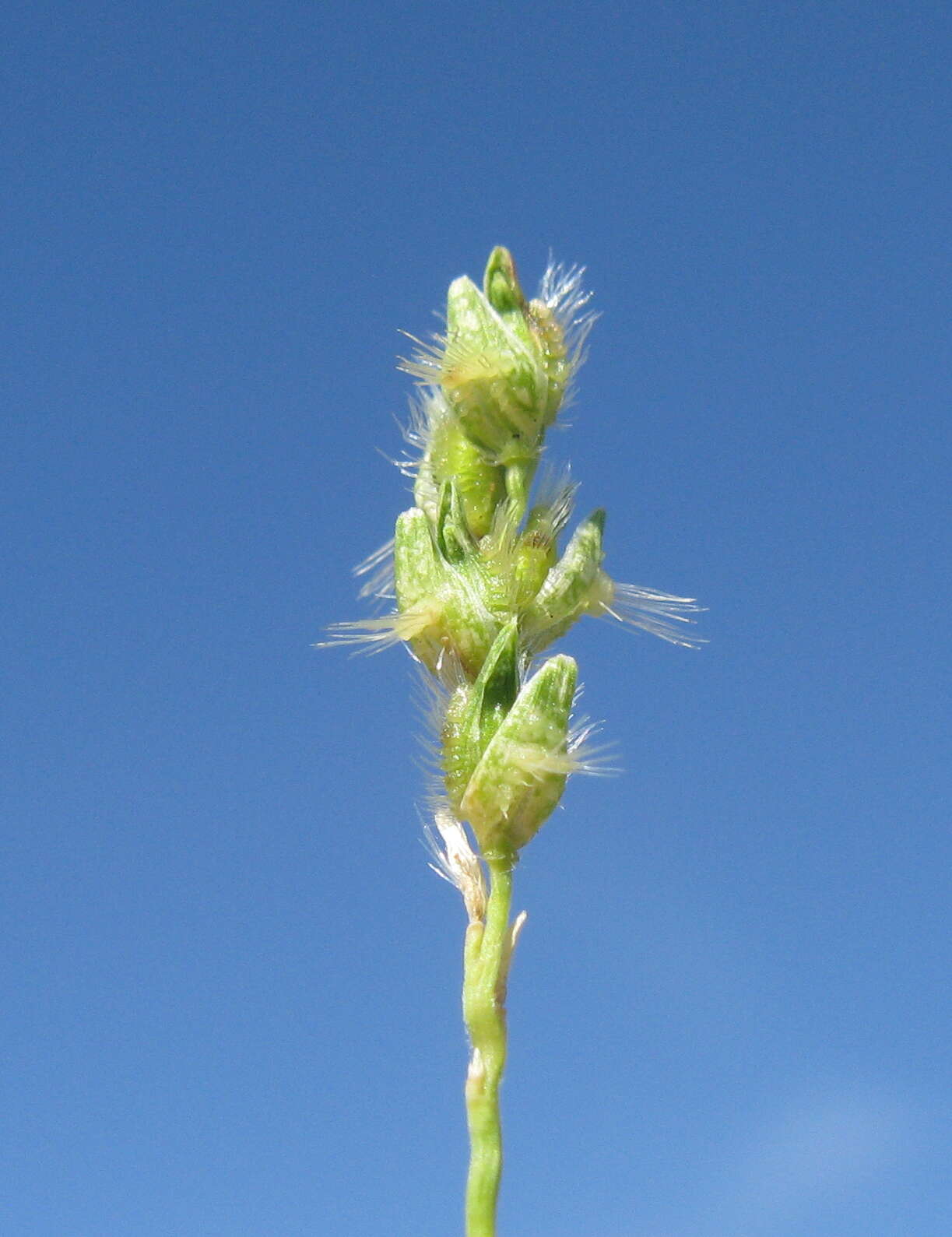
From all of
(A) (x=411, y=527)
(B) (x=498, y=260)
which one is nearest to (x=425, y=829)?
(A) (x=411, y=527)

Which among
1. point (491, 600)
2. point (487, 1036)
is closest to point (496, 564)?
point (491, 600)

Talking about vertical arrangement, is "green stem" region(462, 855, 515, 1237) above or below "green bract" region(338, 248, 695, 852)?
below

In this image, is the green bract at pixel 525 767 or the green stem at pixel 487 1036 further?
the green bract at pixel 525 767

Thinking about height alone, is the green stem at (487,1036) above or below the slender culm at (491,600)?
below

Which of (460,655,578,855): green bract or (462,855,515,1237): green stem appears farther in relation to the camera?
(460,655,578,855): green bract

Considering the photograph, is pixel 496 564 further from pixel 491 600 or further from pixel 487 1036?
pixel 487 1036

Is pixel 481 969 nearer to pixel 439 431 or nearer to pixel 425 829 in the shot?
pixel 425 829
